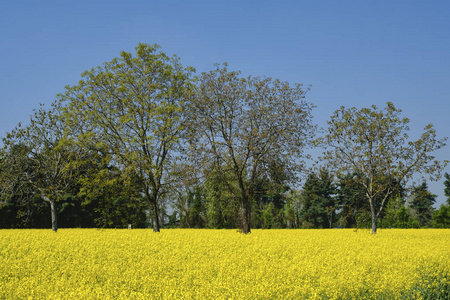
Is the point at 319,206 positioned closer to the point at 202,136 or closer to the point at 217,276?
the point at 202,136

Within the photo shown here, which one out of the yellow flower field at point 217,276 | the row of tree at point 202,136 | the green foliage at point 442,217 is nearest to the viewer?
the yellow flower field at point 217,276

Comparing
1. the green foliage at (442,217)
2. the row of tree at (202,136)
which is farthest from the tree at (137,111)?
the green foliage at (442,217)

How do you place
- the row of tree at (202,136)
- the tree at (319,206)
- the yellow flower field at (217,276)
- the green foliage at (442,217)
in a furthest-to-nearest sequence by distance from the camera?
the tree at (319,206) < the green foliage at (442,217) < the row of tree at (202,136) < the yellow flower field at (217,276)

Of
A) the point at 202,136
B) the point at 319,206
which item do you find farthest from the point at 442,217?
the point at 202,136

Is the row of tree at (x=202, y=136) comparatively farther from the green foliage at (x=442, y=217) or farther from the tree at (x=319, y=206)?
the tree at (x=319, y=206)

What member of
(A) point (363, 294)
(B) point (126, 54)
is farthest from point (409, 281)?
(B) point (126, 54)

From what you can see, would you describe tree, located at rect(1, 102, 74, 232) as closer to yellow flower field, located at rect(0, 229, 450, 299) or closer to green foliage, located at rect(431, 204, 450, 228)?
yellow flower field, located at rect(0, 229, 450, 299)

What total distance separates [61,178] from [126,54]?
12.8 m

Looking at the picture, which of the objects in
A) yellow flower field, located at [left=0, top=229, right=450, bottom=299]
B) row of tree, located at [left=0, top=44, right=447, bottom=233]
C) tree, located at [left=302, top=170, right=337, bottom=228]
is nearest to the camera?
yellow flower field, located at [left=0, top=229, right=450, bottom=299]

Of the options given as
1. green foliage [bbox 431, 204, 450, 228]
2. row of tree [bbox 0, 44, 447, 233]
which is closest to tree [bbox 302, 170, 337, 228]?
green foliage [bbox 431, 204, 450, 228]

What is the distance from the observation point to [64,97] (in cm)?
3344

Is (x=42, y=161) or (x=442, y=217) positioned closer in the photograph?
(x=42, y=161)

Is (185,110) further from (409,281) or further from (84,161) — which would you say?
(409,281)

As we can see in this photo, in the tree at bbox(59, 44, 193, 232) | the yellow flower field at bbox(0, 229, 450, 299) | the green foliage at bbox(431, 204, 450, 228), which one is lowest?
the green foliage at bbox(431, 204, 450, 228)
